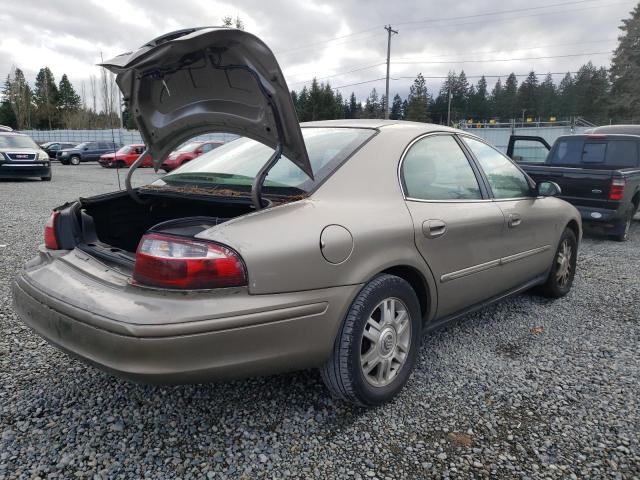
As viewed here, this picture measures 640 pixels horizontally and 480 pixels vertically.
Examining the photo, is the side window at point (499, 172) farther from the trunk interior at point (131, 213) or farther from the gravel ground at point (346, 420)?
the trunk interior at point (131, 213)

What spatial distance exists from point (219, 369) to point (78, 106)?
8170cm

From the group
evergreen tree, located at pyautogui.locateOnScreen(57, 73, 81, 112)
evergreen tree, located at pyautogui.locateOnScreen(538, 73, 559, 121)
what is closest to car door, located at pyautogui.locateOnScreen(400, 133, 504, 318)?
evergreen tree, located at pyautogui.locateOnScreen(57, 73, 81, 112)

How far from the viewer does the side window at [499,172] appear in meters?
3.46

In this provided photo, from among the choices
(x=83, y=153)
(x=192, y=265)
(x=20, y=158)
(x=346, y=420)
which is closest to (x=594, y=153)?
(x=346, y=420)

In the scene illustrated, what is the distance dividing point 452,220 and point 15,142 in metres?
16.2

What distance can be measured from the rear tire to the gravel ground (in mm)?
849

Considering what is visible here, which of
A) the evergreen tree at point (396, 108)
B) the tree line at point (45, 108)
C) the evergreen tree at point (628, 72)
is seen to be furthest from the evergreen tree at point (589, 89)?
the tree line at point (45, 108)

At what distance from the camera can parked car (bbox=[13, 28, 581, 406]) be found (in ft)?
6.36

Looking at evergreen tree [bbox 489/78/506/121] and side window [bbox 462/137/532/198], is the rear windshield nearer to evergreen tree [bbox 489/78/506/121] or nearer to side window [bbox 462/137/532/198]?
side window [bbox 462/137/532/198]

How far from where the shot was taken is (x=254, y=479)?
198cm

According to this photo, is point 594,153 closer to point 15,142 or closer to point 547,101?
point 15,142

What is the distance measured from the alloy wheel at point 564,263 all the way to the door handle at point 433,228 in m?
2.02

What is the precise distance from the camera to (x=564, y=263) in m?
4.34

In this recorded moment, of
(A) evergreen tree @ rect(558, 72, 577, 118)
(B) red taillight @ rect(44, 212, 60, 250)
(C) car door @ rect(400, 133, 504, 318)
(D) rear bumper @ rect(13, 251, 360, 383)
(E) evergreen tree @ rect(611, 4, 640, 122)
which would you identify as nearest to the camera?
(D) rear bumper @ rect(13, 251, 360, 383)
